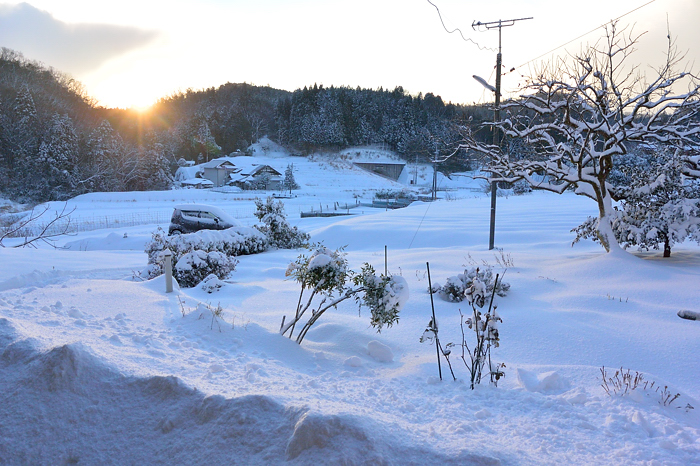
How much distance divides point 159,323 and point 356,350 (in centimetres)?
213

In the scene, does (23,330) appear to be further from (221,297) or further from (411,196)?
(411,196)

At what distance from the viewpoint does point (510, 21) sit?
449 inches

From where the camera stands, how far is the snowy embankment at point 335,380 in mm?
2271

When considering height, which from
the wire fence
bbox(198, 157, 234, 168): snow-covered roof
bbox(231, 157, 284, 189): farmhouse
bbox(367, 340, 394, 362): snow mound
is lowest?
the wire fence

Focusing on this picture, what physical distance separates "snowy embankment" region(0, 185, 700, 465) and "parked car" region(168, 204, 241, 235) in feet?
31.6

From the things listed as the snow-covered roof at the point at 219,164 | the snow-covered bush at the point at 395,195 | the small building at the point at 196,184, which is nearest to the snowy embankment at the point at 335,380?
the snow-covered bush at the point at 395,195

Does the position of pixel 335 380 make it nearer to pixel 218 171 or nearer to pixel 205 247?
pixel 205 247

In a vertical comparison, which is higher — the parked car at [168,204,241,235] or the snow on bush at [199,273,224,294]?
the parked car at [168,204,241,235]

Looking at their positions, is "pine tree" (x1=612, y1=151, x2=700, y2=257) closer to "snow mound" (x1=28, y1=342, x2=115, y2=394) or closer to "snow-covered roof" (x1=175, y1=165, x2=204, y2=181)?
"snow mound" (x1=28, y1=342, x2=115, y2=394)

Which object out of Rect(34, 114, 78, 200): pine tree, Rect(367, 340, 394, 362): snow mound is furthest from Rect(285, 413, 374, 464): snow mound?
Rect(34, 114, 78, 200): pine tree

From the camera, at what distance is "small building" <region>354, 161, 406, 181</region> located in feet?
234

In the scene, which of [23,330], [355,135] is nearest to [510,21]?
[23,330]

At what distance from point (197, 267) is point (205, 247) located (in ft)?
9.49

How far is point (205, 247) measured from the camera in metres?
12.4
